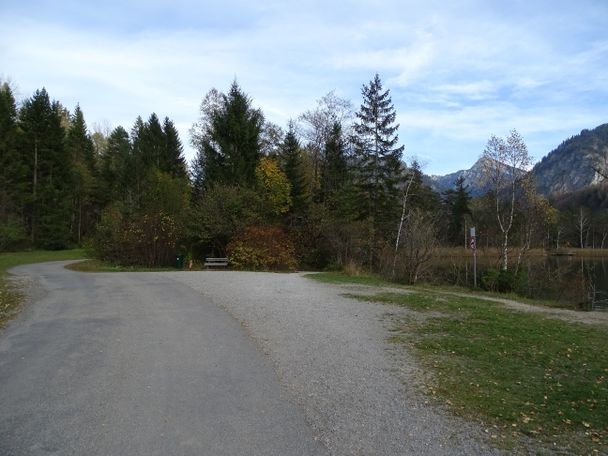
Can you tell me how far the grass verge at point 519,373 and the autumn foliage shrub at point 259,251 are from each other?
15.4 metres

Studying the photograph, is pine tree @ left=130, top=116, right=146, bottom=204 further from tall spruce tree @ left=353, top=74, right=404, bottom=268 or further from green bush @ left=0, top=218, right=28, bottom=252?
tall spruce tree @ left=353, top=74, right=404, bottom=268

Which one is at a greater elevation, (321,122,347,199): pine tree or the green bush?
(321,122,347,199): pine tree

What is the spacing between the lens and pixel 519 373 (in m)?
6.21

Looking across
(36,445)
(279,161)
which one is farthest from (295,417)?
(279,161)

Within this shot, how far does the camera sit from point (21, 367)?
20.1 feet

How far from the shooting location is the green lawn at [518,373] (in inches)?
173

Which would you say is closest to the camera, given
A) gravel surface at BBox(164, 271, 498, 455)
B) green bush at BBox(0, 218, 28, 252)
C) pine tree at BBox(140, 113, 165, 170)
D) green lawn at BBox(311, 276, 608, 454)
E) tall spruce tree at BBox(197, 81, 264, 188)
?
gravel surface at BBox(164, 271, 498, 455)

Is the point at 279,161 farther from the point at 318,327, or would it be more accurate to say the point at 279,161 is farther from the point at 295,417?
the point at 295,417

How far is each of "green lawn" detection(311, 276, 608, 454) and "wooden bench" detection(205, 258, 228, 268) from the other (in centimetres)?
1620

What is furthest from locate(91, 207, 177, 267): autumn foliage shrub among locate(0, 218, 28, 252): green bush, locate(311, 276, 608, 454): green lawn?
locate(311, 276, 608, 454): green lawn

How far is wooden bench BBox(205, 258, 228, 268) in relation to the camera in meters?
25.3

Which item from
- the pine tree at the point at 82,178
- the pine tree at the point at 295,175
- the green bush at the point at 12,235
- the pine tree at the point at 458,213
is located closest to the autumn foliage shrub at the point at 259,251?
the pine tree at the point at 295,175

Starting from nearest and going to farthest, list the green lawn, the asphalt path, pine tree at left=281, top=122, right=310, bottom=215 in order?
the asphalt path, the green lawn, pine tree at left=281, top=122, right=310, bottom=215

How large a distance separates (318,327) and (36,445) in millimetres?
5801
